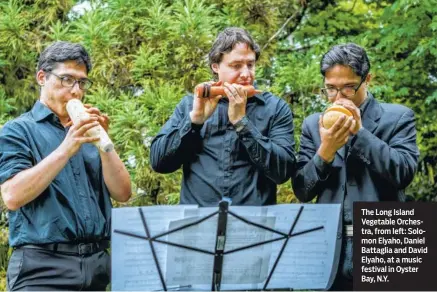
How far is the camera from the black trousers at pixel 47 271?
4559mm

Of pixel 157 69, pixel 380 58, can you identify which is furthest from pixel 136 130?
pixel 380 58

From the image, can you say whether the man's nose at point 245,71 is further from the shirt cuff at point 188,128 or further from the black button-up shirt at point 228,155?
the shirt cuff at point 188,128

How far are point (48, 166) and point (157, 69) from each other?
4.18 m

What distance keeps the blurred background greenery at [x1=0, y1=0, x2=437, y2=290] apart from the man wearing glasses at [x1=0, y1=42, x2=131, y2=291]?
3.09m

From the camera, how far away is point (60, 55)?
4.88 meters

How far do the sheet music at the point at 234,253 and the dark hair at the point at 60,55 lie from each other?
1.12 meters

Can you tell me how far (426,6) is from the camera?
9023mm

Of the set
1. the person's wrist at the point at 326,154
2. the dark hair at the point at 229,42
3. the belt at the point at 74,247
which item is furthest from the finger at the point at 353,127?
the belt at the point at 74,247

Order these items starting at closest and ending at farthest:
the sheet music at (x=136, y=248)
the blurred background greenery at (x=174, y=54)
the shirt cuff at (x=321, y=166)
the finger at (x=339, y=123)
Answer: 1. the sheet music at (x=136, y=248)
2. the finger at (x=339, y=123)
3. the shirt cuff at (x=321, y=166)
4. the blurred background greenery at (x=174, y=54)

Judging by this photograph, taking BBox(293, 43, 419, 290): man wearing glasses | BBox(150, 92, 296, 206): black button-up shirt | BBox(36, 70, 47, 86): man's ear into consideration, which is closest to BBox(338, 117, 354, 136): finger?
BBox(293, 43, 419, 290): man wearing glasses

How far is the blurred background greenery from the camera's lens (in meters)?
8.20

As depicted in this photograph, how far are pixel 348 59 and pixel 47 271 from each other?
205 centimetres

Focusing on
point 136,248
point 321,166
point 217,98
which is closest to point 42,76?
point 217,98

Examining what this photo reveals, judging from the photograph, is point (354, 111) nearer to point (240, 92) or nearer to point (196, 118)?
point (240, 92)
